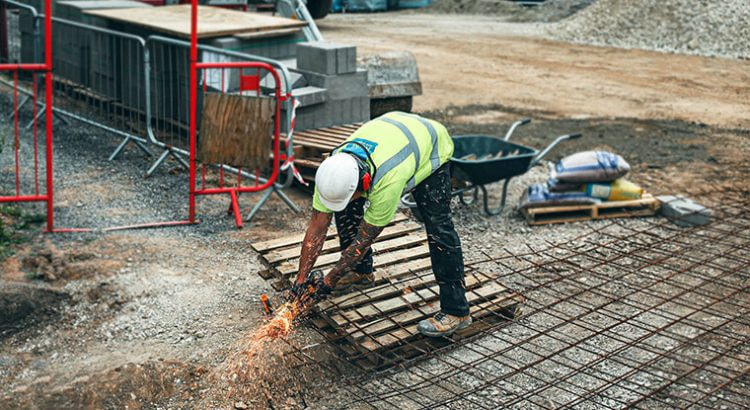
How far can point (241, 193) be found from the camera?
29.9 feet

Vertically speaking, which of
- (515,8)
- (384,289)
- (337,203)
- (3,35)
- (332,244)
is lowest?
(384,289)

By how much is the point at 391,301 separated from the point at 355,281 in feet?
1.06

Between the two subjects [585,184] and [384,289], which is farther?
[585,184]

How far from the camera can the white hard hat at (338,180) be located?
5105 millimetres

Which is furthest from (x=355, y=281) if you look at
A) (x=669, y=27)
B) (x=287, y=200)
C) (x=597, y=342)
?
(x=669, y=27)

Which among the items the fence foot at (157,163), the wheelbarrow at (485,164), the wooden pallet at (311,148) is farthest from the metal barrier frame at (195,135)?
the wheelbarrow at (485,164)

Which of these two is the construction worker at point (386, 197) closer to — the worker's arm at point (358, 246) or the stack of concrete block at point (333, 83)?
the worker's arm at point (358, 246)

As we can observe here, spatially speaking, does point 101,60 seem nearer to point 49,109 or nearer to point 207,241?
point 49,109

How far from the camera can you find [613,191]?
8.63 m

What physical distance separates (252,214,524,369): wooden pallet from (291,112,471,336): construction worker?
0.61ft

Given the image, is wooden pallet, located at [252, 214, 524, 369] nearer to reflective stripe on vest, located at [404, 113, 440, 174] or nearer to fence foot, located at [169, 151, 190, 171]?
reflective stripe on vest, located at [404, 113, 440, 174]

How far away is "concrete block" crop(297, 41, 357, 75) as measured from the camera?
9.23 metres

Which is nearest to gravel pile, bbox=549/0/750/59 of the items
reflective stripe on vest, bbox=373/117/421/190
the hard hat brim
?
reflective stripe on vest, bbox=373/117/421/190

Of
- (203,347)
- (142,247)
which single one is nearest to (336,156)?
(203,347)
